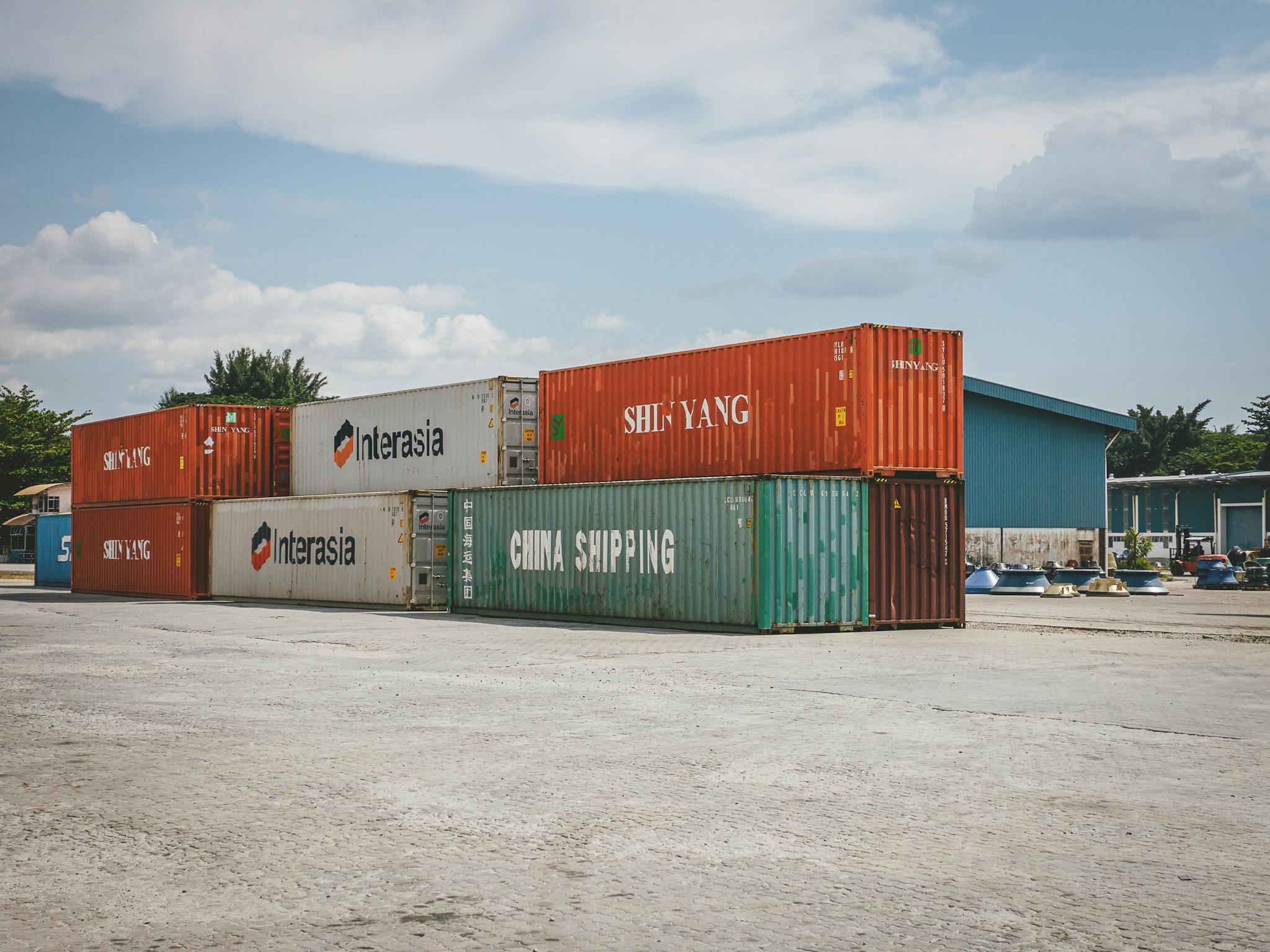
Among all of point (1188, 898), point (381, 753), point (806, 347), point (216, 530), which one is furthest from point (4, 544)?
point (1188, 898)

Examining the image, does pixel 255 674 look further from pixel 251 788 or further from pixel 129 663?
pixel 251 788

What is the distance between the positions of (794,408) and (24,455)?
69.7 m

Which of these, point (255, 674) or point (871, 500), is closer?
point (255, 674)

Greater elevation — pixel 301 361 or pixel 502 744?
pixel 301 361

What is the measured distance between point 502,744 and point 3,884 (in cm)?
397

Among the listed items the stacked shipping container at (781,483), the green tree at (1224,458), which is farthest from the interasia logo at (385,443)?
the green tree at (1224,458)

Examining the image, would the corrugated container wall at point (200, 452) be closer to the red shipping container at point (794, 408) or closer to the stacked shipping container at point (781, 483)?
the stacked shipping container at point (781, 483)

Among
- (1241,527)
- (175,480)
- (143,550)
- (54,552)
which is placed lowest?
(54,552)

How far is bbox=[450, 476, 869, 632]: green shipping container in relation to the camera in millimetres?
19922

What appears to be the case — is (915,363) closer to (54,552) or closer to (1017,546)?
(1017,546)

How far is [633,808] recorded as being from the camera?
22.0 feet

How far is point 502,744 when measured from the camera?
8.77 m

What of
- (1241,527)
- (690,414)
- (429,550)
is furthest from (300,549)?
(1241,527)

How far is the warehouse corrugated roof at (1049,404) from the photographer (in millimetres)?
48219
